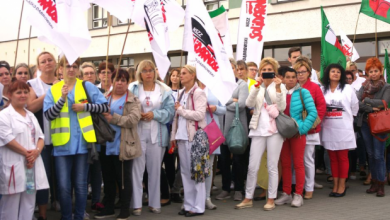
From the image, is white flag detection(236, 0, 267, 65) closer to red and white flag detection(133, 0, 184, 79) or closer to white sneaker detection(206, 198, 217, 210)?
red and white flag detection(133, 0, 184, 79)

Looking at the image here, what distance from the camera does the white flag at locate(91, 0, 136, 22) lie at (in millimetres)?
6625

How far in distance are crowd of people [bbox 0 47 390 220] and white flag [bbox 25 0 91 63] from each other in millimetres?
289

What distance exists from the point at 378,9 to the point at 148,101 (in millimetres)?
6123

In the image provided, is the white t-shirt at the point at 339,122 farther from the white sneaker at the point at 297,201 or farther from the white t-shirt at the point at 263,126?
the white t-shirt at the point at 263,126

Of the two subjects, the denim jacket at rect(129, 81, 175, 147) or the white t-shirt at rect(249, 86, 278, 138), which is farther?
the white t-shirt at rect(249, 86, 278, 138)

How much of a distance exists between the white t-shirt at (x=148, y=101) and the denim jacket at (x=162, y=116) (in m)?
0.06

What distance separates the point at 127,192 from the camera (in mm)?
6812

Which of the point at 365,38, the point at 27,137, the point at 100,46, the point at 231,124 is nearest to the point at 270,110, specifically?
the point at 231,124

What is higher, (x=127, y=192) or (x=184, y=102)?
(x=184, y=102)

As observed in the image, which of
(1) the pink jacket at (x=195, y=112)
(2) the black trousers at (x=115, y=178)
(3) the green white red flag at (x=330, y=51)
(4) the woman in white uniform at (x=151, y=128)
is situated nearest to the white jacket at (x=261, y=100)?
(1) the pink jacket at (x=195, y=112)

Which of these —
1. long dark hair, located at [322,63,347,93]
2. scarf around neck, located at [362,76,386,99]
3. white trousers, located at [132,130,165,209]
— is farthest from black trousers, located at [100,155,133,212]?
scarf around neck, located at [362,76,386,99]

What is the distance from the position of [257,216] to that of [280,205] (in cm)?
84

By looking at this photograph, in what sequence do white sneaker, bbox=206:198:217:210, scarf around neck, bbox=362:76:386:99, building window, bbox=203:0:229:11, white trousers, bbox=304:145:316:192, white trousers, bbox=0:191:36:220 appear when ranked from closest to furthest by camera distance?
white trousers, bbox=0:191:36:220 → white sneaker, bbox=206:198:217:210 → white trousers, bbox=304:145:316:192 → scarf around neck, bbox=362:76:386:99 → building window, bbox=203:0:229:11

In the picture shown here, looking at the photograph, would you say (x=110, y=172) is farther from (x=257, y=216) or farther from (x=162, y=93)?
(x=257, y=216)
